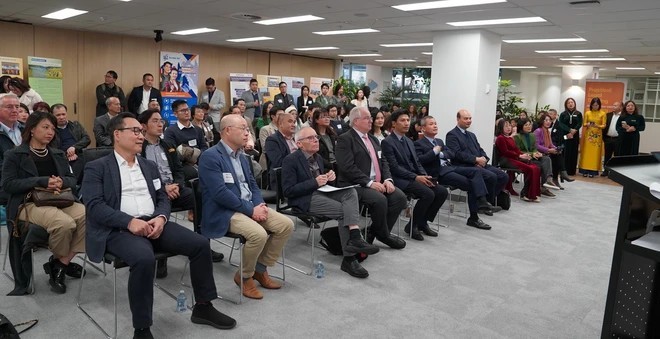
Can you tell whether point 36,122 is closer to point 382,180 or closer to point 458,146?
point 382,180

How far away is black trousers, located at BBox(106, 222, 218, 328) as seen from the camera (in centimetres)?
275

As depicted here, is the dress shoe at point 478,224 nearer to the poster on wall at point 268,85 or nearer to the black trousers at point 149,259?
the black trousers at point 149,259

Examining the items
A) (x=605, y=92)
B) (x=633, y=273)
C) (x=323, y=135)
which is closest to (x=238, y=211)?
(x=633, y=273)

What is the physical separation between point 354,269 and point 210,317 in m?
1.43

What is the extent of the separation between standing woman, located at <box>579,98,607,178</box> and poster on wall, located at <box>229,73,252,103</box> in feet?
26.9

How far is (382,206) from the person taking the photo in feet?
15.0

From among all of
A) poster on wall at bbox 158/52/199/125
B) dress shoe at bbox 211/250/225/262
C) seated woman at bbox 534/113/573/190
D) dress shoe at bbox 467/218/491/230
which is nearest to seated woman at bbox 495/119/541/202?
seated woman at bbox 534/113/573/190

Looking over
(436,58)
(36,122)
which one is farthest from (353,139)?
(436,58)

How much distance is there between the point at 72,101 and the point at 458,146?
27.3ft

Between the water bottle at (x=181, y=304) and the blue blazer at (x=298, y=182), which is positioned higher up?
the blue blazer at (x=298, y=182)

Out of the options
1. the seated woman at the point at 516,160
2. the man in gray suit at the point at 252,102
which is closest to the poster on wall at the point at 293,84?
the man in gray suit at the point at 252,102

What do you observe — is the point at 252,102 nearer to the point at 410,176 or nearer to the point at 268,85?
the point at 268,85

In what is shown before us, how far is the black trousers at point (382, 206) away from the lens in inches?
181

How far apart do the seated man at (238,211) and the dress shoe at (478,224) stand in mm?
3083
